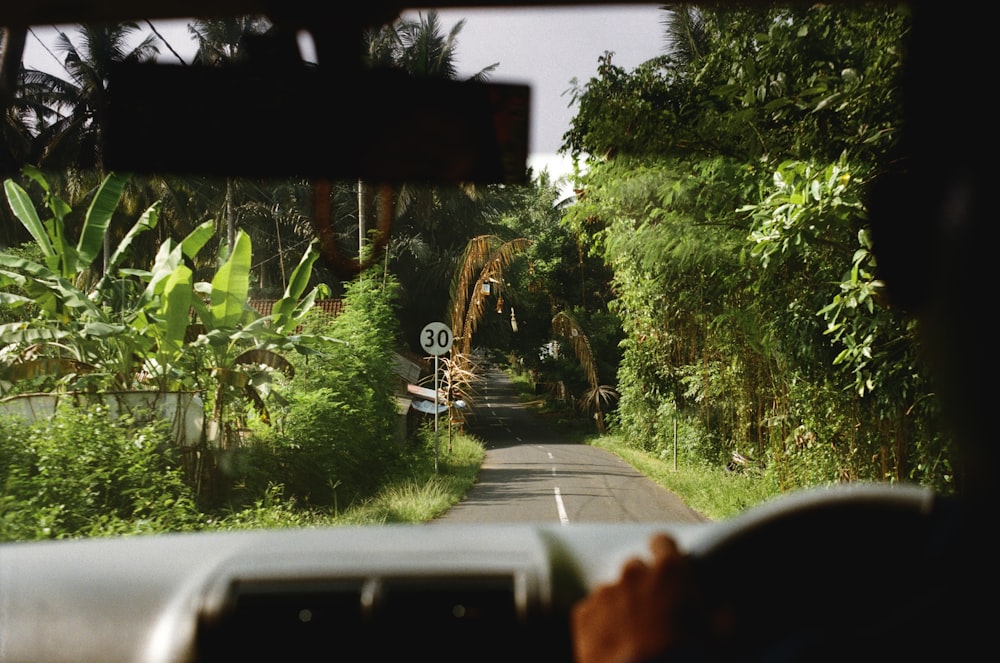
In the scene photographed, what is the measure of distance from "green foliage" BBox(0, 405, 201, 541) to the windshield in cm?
3

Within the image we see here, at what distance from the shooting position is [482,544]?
6.22ft

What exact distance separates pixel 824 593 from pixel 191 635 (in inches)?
53.5

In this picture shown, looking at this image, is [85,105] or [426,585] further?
[85,105]

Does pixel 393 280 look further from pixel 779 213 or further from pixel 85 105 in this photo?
pixel 779 213

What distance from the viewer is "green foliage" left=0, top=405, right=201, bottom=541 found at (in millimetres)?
5258

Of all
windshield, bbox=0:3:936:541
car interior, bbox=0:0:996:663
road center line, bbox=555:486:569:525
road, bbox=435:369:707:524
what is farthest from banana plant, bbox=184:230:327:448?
car interior, bbox=0:0:996:663

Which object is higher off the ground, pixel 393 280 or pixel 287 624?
pixel 393 280

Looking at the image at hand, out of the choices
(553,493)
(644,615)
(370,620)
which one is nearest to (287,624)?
(370,620)

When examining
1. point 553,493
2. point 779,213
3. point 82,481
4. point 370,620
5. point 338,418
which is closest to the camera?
point 370,620

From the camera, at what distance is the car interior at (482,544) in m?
1.18

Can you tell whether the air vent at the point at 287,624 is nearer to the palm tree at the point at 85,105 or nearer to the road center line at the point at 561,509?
the palm tree at the point at 85,105

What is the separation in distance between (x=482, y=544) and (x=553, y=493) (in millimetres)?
5628

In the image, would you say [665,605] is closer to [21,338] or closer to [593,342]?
[21,338]

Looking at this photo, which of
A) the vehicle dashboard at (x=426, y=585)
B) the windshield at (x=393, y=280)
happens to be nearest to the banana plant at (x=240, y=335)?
the windshield at (x=393, y=280)
